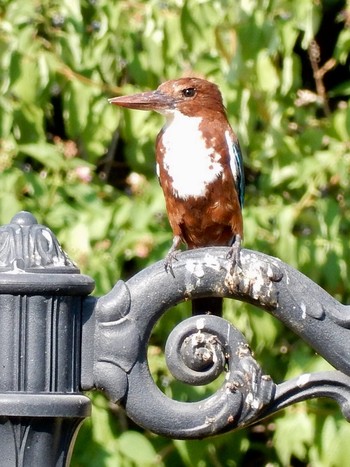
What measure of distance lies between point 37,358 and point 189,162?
5.11 ft

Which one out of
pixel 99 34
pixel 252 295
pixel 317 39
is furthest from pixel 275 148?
pixel 252 295

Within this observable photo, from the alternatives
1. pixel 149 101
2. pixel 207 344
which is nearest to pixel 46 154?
pixel 149 101

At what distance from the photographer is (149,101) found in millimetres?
2994

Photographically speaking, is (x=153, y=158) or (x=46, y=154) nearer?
(x=46, y=154)

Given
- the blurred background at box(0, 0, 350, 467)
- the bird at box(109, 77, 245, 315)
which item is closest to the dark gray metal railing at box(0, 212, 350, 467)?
the bird at box(109, 77, 245, 315)

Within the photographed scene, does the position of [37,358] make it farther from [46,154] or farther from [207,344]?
[46,154]

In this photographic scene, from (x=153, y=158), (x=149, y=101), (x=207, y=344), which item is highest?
(x=149, y=101)

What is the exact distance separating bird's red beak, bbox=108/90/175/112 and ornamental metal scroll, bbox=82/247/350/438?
3.58ft

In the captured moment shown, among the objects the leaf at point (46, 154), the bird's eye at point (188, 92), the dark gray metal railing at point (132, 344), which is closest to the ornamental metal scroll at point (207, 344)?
the dark gray metal railing at point (132, 344)

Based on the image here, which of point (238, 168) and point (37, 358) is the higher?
point (238, 168)

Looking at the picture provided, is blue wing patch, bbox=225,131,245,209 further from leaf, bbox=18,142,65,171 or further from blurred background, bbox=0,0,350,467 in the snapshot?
leaf, bbox=18,142,65,171

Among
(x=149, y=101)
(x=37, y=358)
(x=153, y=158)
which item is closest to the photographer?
(x=37, y=358)

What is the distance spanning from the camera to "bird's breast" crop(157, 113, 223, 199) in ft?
9.89

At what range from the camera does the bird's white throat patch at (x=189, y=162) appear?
9.89ft
